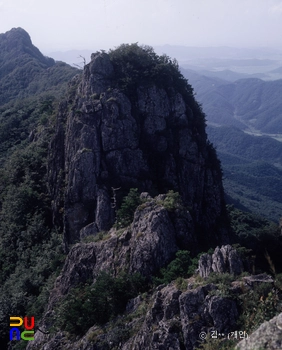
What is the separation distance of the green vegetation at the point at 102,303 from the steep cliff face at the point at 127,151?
9.03 m

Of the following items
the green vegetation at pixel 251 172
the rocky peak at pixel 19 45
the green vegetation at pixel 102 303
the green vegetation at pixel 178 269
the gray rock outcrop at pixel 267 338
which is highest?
the rocky peak at pixel 19 45

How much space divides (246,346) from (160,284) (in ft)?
26.3

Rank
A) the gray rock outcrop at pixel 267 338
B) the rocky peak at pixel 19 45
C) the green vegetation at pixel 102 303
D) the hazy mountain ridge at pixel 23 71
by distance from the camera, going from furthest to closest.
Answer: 1. the rocky peak at pixel 19 45
2. the hazy mountain ridge at pixel 23 71
3. the green vegetation at pixel 102 303
4. the gray rock outcrop at pixel 267 338

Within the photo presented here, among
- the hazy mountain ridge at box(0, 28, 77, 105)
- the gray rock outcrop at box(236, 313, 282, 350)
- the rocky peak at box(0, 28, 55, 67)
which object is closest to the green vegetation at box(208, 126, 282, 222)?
the gray rock outcrop at box(236, 313, 282, 350)

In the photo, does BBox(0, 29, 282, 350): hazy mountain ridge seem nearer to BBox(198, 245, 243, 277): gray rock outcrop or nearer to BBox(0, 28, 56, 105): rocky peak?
Result: BBox(198, 245, 243, 277): gray rock outcrop

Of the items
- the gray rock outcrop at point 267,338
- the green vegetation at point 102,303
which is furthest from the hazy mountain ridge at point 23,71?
the gray rock outcrop at point 267,338

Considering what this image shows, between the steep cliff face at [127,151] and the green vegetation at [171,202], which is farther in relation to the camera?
the steep cliff face at [127,151]

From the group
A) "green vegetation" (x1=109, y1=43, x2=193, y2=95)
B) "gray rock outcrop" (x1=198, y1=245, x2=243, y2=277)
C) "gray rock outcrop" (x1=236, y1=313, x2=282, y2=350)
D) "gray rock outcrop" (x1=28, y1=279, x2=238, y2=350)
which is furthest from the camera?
"green vegetation" (x1=109, y1=43, x2=193, y2=95)

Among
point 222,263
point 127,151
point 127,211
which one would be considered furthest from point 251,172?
point 222,263

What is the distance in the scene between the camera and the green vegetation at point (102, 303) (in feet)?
52.1

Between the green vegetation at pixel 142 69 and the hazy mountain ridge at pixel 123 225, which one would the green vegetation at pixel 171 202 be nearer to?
the hazy mountain ridge at pixel 123 225

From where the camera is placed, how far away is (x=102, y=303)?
15.9 metres

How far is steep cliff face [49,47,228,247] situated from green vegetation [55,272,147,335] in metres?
9.03

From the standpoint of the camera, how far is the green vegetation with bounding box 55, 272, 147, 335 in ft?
52.1
